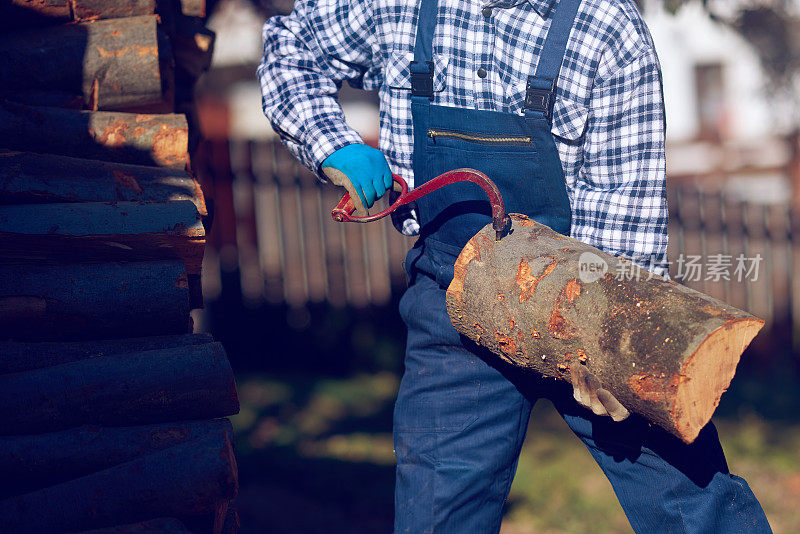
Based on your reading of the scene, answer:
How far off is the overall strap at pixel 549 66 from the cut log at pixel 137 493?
4.01 feet

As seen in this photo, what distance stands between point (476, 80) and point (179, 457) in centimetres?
128

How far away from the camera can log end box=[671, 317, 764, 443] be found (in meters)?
1.83

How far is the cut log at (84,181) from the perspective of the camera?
2.28 meters

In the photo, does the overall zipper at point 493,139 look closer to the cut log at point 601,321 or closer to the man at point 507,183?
the man at point 507,183

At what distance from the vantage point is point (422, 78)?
221 cm

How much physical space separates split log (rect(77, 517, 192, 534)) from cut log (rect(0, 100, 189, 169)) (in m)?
1.23

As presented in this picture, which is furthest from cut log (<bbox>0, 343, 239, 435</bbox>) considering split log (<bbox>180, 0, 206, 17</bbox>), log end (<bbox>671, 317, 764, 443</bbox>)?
split log (<bbox>180, 0, 206, 17</bbox>)

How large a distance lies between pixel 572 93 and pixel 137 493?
1.54m

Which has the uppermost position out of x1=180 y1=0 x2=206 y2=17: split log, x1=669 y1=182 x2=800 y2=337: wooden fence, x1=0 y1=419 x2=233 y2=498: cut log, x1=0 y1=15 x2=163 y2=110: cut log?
x1=180 y1=0 x2=206 y2=17: split log

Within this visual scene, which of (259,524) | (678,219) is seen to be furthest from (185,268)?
(678,219)

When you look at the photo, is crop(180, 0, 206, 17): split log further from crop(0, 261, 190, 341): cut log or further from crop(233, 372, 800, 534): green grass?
crop(233, 372, 800, 534): green grass

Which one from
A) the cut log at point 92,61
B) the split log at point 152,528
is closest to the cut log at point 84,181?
the cut log at point 92,61

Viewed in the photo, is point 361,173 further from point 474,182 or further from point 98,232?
point 98,232

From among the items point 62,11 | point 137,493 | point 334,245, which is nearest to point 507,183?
point 137,493
